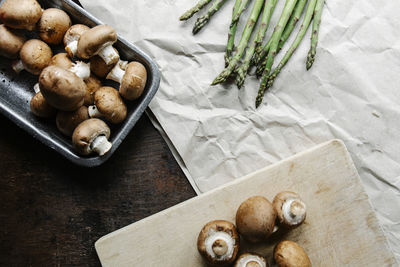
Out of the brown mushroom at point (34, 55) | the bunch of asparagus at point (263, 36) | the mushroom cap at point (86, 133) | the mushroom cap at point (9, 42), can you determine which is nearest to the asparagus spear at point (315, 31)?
the bunch of asparagus at point (263, 36)

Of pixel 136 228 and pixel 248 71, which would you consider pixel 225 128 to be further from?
pixel 136 228

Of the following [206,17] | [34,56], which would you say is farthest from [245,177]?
[34,56]

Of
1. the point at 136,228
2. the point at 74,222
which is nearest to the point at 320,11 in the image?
the point at 136,228

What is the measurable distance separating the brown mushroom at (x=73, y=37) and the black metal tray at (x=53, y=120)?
0.28 ft

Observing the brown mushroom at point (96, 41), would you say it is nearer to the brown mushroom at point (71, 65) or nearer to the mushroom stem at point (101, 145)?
the brown mushroom at point (71, 65)

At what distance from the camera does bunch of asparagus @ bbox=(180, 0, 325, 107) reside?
2.22m

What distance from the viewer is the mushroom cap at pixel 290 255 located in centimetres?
190

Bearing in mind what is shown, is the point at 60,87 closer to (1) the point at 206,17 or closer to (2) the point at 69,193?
(2) the point at 69,193

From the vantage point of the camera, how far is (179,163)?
7.52ft

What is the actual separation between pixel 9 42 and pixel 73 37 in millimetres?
376

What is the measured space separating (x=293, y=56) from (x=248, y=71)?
0.31m

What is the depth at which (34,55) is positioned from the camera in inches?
80.6

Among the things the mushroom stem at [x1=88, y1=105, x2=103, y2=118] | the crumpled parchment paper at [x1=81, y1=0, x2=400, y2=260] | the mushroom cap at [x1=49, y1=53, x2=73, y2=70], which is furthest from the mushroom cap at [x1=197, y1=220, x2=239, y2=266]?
the mushroom cap at [x1=49, y1=53, x2=73, y2=70]

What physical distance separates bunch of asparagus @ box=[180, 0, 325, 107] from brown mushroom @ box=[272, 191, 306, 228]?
2.08 feet
